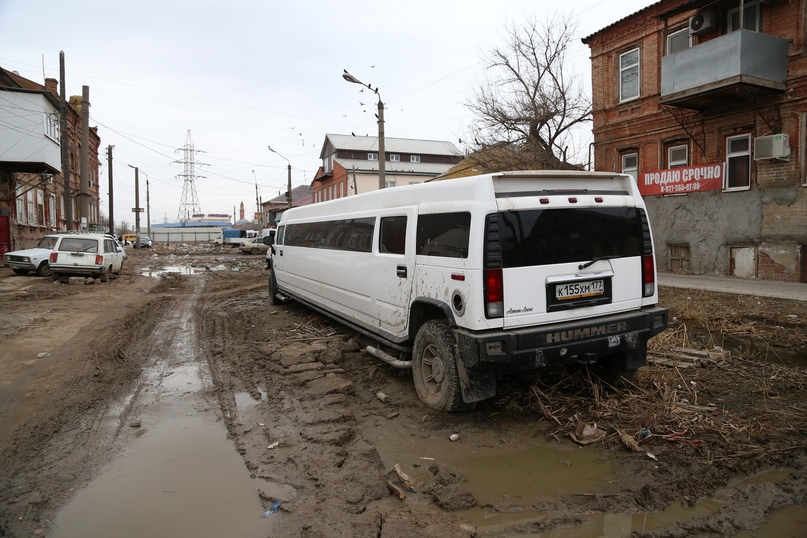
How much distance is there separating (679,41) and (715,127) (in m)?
3.31

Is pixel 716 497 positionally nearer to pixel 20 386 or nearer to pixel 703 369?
pixel 703 369

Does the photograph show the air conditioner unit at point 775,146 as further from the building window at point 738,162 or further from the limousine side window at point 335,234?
the limousine side window at point 335,234

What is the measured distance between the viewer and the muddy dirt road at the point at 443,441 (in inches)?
126

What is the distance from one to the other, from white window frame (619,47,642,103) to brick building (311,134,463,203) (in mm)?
30780

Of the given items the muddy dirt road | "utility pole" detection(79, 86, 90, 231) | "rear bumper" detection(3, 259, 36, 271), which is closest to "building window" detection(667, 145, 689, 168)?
the muddy dirt road

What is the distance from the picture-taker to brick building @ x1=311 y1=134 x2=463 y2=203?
161 feet

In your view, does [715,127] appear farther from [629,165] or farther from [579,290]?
[579,290]

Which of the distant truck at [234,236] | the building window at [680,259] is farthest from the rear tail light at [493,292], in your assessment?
the distant truck at [234,236]

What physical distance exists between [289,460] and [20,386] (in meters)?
3.88

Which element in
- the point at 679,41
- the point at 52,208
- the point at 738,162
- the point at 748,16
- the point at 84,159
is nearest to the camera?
the point at 748,16

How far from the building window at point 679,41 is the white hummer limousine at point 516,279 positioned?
14.4 m

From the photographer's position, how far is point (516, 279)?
4293mm

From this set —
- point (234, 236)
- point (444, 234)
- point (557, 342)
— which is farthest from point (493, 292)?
point (234, 236)

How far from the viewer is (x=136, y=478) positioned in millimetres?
3740
